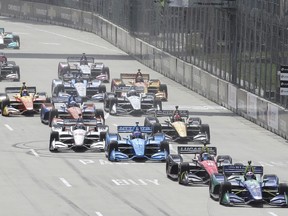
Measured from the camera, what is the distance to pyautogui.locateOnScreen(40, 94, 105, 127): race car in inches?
2282

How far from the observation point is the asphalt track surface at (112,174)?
128 ft

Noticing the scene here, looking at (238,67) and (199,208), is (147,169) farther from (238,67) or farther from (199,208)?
(238,67)

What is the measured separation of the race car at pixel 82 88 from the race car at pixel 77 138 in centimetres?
1667

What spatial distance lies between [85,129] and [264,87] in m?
15.0

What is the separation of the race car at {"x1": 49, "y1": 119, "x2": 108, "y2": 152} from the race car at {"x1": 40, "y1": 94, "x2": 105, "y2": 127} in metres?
4.59

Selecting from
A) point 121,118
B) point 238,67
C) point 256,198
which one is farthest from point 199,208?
point 238,67

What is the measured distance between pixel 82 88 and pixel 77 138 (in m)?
18.1

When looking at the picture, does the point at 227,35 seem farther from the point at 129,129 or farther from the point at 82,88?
the point at 129,129

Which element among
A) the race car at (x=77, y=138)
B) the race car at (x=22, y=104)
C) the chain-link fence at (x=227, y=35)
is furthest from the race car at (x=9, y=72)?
the race car at (x=77, y=138)

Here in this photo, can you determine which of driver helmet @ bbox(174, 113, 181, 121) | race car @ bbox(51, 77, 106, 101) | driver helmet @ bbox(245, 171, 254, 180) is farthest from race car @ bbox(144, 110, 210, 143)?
race car @ bbox(51, 77, 106, 101)

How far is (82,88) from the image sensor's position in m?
68.9

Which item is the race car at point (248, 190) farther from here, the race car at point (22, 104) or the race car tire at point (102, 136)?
the race car at point (22, 104)

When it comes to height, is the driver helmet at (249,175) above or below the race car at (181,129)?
above

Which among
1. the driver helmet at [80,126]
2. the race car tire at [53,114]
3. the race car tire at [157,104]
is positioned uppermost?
the driver helmet at [80,126]
